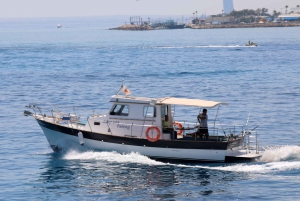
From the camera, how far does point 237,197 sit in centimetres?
2759

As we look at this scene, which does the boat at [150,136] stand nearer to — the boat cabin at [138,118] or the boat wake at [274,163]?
the boat cabin at [138,118]

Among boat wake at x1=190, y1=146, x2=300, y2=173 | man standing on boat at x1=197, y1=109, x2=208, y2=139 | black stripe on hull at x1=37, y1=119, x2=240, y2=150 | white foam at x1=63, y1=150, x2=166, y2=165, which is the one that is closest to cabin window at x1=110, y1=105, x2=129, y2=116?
black stripe on hull at x1=37, y1=119, x2=240, y2=150

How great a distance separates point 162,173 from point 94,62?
7061 centimetres

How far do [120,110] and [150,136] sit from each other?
2470mm

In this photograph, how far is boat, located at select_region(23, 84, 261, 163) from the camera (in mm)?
32312

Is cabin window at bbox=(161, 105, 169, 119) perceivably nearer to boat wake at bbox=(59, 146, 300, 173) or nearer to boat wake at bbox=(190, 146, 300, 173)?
boat wake at bbox=(59, 146, 300, 173)

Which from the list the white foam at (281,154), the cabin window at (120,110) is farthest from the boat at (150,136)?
the white foam at (281,154)

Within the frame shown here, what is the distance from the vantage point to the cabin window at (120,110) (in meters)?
33.9

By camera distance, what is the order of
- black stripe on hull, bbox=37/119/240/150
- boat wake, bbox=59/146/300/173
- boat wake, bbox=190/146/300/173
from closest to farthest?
1. boat wake, bbox=190/146/300/173
2. boat wake, bbox=59/146/300/173
3. black stripe on hull, bbox=37/119/240/150

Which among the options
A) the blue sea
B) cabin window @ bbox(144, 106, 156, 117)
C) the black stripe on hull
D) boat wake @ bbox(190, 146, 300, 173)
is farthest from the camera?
cabin window @ bbox(144, 106, 156, 117)

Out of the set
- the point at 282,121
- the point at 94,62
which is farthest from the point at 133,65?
the point at 282,121

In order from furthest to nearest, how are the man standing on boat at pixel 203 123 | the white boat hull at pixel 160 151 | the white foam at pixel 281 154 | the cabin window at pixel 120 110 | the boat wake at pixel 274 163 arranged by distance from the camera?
the cabin window at pixel 120 110, the man standing on boat at pixel 203 123, the white foam at pixel 281 154, the white boat hull at pixel 160 151, the boat wake at pixel 274 163

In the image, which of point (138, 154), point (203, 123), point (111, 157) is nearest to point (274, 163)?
point (203, 123)

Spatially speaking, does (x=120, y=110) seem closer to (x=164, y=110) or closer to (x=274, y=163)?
(x=164, y=110)
